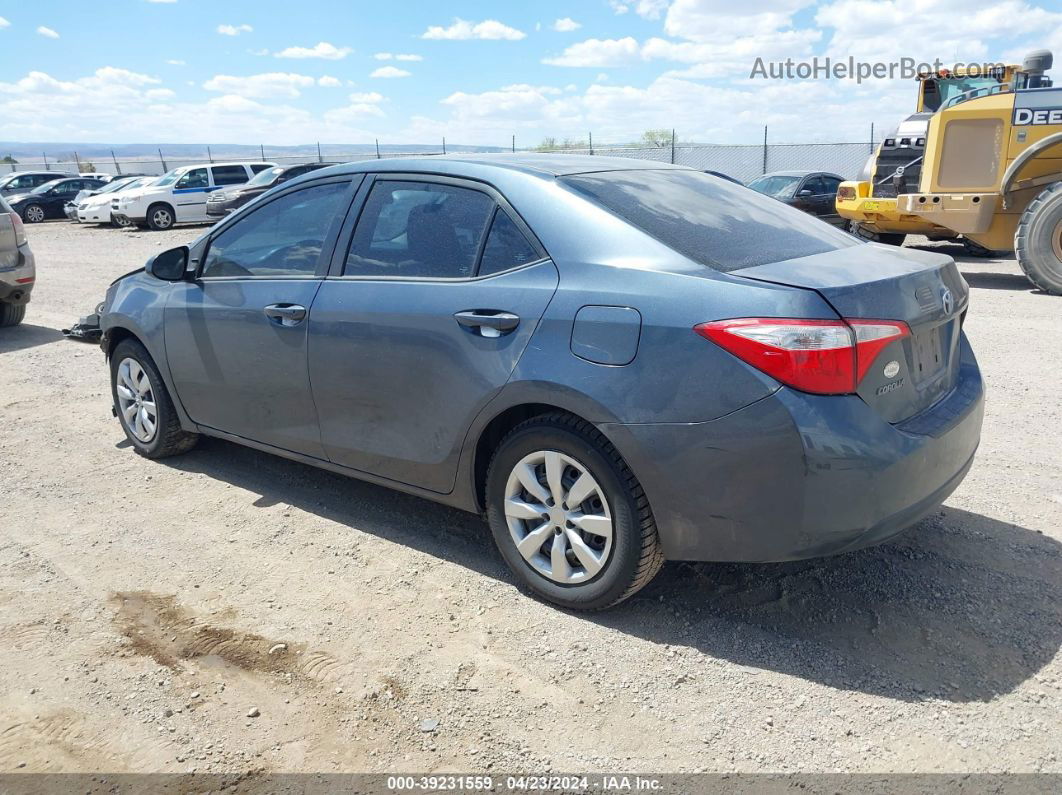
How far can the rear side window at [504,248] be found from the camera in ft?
10.7

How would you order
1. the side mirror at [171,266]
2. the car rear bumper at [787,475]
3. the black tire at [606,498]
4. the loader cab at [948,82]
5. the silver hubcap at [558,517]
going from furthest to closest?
the loader cab at [948,82] < the side mirror at [171,266] < the silver hubcap at [558,517] < the black tire at [606,498] < the car rear bumper at [787,475]

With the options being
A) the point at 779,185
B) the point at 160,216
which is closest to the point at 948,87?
the point at 779,185

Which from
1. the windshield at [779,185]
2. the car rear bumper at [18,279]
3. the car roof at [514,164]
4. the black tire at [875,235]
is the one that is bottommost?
the black tire at [875,235]

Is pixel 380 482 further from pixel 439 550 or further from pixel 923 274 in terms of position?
pixel 923 274

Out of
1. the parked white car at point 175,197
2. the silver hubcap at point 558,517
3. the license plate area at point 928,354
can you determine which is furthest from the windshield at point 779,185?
the silver hubcap at point 558,517

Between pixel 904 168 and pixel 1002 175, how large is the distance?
2307 millimetres

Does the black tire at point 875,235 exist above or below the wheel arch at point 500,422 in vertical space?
below

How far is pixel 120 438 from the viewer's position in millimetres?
5559

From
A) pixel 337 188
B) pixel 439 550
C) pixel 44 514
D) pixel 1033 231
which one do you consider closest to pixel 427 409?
pixel 439 550

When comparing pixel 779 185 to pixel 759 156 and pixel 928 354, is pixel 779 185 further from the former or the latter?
pixel 928 354

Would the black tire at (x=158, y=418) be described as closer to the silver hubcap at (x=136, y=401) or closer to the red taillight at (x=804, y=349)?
the silver hubcap at (x=136, y=401)

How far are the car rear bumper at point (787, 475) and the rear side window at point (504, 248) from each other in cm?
78

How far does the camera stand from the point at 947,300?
317cm

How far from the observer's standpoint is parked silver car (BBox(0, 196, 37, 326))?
886 cm
